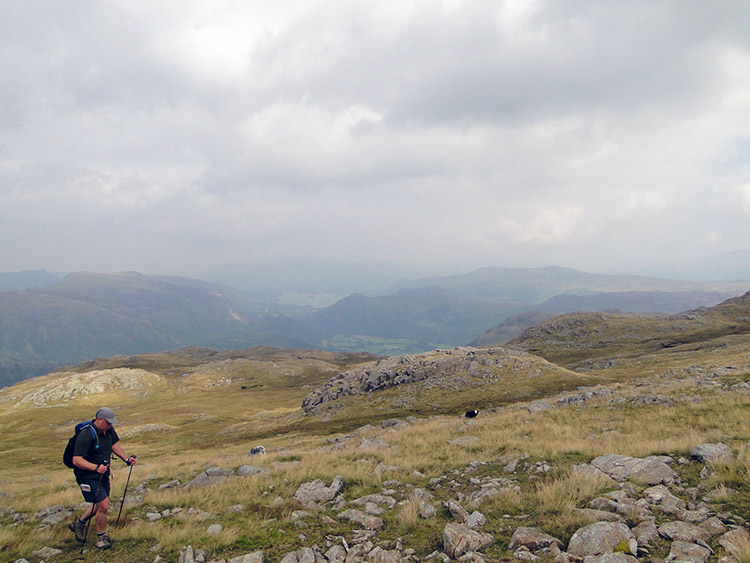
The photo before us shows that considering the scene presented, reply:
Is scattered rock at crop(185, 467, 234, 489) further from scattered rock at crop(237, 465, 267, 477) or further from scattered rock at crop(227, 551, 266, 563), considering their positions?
scattered rock at crop(227, 551, 266, 563)

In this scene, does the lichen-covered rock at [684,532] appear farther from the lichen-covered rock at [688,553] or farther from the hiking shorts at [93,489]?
the hiking shorts at [93,489]

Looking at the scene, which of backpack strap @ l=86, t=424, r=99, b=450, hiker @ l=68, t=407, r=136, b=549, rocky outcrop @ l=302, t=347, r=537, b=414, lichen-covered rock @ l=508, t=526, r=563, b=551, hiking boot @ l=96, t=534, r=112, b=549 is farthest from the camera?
rocky outcrop @ l=302, t=347, r=537, b=414

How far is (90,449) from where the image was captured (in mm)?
10258

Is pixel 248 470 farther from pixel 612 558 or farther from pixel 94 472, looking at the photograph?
pixel 612 558

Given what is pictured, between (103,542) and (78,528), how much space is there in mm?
1333

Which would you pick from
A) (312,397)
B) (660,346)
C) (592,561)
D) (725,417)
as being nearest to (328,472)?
(592,561)

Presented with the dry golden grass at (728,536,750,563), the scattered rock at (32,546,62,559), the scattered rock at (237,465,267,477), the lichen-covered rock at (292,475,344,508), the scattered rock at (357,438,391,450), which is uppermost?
the dry golden grass at (728,536,750,563)

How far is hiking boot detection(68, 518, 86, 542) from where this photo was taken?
32.5 feet

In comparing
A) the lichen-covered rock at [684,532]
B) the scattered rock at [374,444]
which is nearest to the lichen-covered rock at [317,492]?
the scattered rock at [374,444]

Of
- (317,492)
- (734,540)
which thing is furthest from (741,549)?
(317,492)

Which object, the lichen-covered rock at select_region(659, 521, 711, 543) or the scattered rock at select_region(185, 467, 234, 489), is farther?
the scattered rock at select_region(185, 467, 234, 489)

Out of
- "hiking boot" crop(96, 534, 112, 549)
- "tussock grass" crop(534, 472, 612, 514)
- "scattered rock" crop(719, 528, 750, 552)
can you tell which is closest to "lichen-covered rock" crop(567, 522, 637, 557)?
"tussock grass" crop(534, 472, 612, 514)

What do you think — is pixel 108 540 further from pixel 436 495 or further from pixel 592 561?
pixel 592 561

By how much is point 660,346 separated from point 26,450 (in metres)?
141
